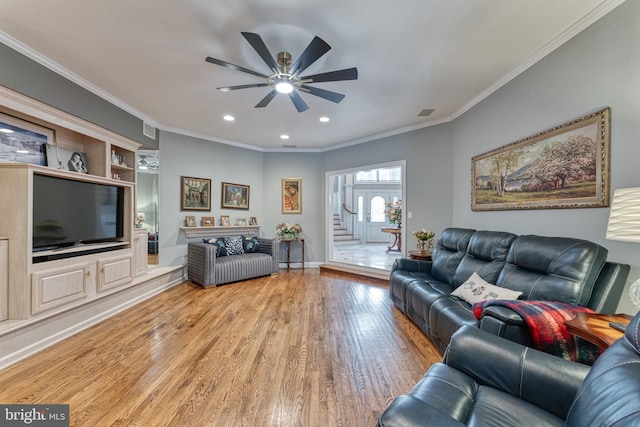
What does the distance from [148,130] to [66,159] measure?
4.33 ft

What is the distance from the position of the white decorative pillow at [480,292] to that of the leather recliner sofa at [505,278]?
0.21 ft

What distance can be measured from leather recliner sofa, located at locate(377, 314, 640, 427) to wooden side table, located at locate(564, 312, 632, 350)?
33 centimetres

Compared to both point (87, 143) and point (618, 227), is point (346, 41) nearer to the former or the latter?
point (618, 227)

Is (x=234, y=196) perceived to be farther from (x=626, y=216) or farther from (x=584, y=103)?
(x=626, y=216)

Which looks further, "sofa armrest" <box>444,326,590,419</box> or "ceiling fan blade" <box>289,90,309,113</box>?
"ceiling fan blade" <box>289,90,309,113</box>

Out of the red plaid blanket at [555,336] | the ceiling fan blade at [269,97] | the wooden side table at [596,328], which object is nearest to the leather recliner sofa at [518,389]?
the wooden side table at [596,328]

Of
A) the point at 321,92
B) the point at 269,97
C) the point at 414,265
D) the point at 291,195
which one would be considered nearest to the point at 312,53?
the point at 321,92

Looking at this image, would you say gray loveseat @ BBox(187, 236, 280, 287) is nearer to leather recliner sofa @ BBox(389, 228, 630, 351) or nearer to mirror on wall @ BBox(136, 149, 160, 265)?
mirror on wall @ BBox(136, 149, 160, 265)

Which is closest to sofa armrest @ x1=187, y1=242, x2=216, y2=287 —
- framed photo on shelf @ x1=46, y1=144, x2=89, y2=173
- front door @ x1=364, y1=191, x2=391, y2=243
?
framed photo on shelf @ x1=46, y1=144, x2=89, y2=173

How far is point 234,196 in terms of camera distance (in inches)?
215

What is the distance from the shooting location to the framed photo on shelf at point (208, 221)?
195 inches

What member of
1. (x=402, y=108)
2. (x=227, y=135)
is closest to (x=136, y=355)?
(x=227, y=135)

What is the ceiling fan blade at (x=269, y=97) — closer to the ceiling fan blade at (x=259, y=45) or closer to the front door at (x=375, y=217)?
the ceiling fan blade at (x=259, y=45)

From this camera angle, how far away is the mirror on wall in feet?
14.6
